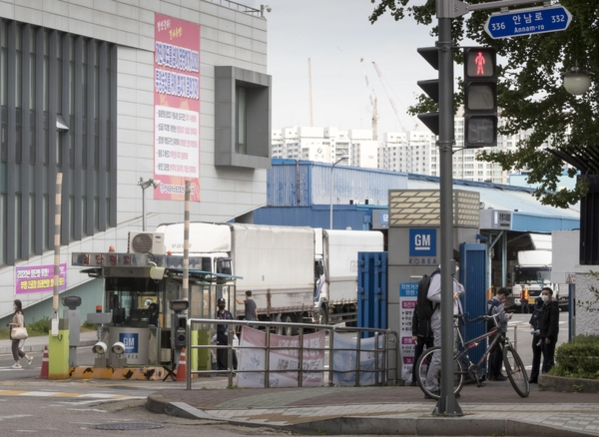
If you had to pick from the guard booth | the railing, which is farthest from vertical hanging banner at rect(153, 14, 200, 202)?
the railing

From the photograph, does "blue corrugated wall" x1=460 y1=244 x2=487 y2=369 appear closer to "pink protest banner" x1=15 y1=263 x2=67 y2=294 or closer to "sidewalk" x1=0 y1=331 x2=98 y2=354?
"sidewalk" x1=0 y1=331 x2=98 y2=354

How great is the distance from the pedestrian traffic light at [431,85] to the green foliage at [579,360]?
15.6 ft

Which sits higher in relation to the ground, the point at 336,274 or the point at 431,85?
the point at 431,85

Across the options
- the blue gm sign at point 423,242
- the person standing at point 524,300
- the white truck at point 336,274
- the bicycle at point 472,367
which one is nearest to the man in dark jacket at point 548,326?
the blue gm sign at point 423,242

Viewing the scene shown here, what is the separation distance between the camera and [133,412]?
14.4 metres

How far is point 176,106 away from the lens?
171 feet

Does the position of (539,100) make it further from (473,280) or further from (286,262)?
(286,262)

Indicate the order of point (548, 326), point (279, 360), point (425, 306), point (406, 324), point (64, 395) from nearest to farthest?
point (425, 306)
point (64, 395)
point (279, 360)
point (406, 324)
point (548, 326)

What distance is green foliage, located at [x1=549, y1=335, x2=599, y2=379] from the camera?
15.2 m

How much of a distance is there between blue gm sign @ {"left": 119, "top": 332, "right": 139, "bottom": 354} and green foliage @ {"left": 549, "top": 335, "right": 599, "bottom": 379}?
9.24 m

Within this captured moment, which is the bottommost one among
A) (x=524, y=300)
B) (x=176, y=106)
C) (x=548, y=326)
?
(x=524, y=300)

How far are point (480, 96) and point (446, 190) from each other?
3.46 ft

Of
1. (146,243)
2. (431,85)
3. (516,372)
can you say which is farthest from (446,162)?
(146,243)

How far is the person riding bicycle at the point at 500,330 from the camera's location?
15.2 m
